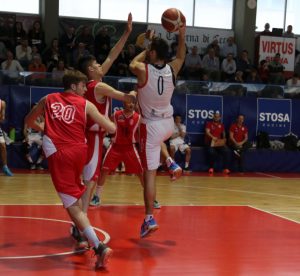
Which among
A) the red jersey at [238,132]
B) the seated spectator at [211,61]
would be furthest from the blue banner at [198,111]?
the seated spectator at [211,61]

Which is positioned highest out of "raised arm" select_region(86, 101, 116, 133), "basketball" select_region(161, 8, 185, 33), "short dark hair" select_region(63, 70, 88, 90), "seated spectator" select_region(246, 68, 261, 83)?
"basketball" select_region(161, 8, 185, 33)

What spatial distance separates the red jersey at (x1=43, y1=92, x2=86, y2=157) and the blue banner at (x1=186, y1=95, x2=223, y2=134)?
32.3 feet

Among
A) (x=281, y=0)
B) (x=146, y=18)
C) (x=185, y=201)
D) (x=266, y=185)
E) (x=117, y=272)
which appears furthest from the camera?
(x=281, y=0)

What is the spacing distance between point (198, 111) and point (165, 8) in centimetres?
656

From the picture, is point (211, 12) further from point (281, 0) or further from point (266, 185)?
point (266, 185)

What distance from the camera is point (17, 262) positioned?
4.95 m

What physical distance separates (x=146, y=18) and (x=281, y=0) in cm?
513

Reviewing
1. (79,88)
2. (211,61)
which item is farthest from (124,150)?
(211,61)

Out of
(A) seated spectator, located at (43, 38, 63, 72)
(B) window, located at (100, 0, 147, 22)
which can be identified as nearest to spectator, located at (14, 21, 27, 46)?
(A) seated spectator, located at (43, 38, 63, 72)

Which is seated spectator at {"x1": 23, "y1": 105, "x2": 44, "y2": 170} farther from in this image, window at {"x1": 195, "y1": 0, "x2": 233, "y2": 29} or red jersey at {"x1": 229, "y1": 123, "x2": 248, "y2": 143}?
window at {"x1": 195, "y1": 0, "x2": 233, "y2": 29}

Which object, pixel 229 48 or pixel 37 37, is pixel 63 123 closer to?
pixel 37 37

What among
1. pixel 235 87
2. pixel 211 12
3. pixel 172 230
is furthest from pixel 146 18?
pixel 172 230

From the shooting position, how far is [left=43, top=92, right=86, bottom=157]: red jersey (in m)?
4.92

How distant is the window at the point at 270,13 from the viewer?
2080 centimetres
